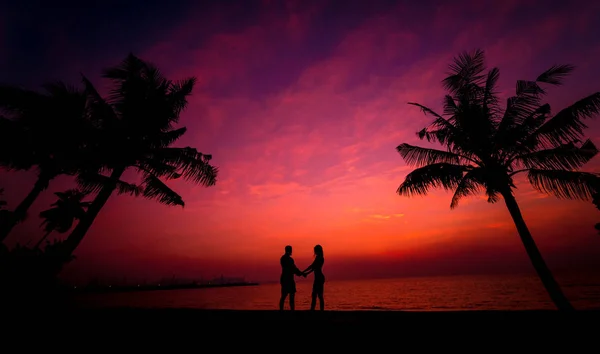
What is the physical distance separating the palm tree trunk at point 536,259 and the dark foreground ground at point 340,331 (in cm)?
137

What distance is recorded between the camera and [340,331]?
5969 millimetres

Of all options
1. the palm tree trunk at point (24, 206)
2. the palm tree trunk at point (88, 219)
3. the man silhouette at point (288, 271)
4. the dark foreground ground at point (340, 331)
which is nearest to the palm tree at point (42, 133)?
the palm tree trunk at point (24, 206)

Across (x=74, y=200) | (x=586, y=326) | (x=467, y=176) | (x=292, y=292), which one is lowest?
(x=586, y=326)

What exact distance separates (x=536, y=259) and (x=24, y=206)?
19.3 m

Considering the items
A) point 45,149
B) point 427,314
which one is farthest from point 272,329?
point 45,149

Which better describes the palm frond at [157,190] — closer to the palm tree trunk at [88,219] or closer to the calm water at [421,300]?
the palm tree trunk at [88,219]

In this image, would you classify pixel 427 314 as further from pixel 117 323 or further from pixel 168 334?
pixel 117 323

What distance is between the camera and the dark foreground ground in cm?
487

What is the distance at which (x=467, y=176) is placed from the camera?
10336 mm

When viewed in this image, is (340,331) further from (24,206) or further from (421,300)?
(421,300)

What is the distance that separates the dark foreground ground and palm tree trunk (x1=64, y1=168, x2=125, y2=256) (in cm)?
251

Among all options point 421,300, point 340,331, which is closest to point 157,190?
point 340,331

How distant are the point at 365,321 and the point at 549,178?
7.72 meters

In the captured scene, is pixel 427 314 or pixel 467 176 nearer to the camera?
pixel 427 314
